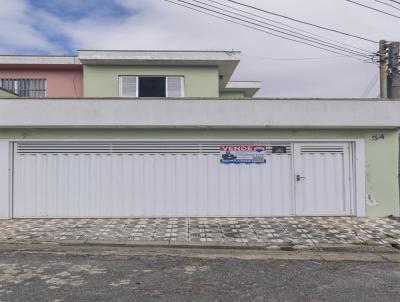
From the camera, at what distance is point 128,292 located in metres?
5.25

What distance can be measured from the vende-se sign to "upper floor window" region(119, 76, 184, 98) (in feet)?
16.5

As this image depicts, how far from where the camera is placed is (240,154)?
10.8 m

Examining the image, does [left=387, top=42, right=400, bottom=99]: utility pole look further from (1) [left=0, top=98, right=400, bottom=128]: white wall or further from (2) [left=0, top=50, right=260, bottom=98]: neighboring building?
(2) [left=0, top=50, right=260, bottom=98]: neighboring building

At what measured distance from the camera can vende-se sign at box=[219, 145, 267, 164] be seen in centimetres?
1080

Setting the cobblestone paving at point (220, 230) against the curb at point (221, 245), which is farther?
the cobblestone paving at point (220, 230)

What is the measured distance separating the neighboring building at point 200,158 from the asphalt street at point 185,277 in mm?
3183

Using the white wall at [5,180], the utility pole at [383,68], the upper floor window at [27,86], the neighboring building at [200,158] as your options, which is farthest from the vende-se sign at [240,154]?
the upper floor window at [27,86]

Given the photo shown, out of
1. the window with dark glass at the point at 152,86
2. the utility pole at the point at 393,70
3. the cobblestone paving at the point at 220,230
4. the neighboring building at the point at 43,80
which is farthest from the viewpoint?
the neighboring building at the point at 43,80

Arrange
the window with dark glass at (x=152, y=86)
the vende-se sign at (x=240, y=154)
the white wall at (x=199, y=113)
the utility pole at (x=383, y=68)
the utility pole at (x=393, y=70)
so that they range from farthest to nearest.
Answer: the utility pole at (x=383, y=68)
the utility pole at (x=393, y=70)
the window with dark glass at (x=152, y=86)
the vende-se sign at (x=240, y=154)
the white wall at (x=199, y=113)

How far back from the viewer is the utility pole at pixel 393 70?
621 inches

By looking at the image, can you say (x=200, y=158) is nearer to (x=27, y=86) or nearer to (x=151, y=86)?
(x=151, y=86)

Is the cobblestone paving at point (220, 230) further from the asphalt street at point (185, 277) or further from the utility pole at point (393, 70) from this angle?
the utility pole at point (393, 70)

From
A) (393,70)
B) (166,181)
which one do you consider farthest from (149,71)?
(393,70)

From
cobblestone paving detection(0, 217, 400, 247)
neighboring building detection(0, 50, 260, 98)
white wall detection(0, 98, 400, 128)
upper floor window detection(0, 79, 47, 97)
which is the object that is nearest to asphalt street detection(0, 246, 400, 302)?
cobblestone paving detection(0, 217, 400, 247)
